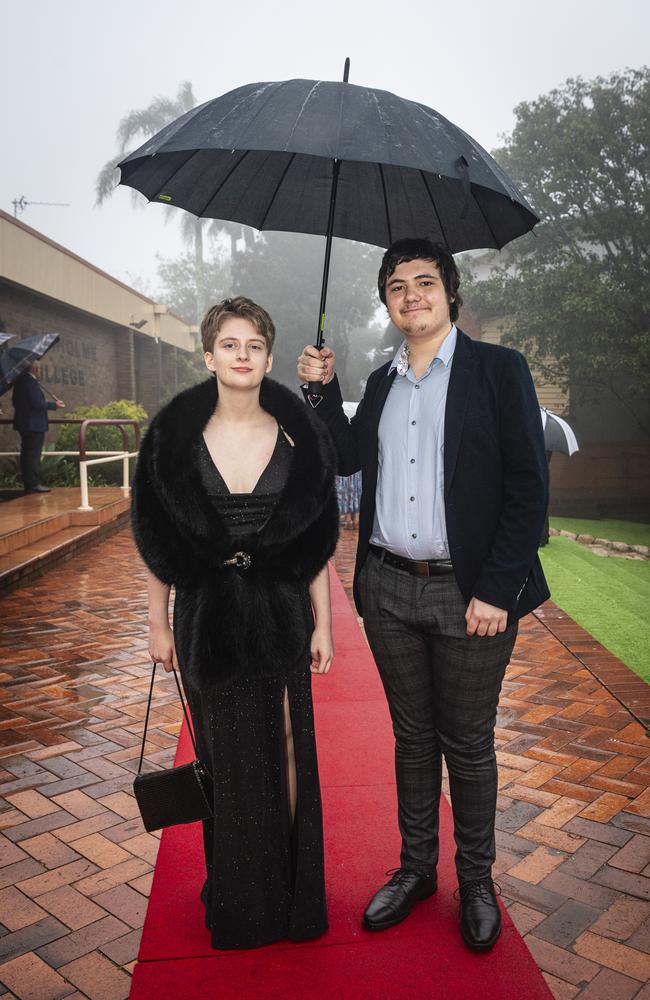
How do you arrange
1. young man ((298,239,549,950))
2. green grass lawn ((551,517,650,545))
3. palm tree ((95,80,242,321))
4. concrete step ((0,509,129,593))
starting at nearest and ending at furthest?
young man ((298,239,549,950)), concrete step ((0,509,129,593)), green grass lawn ((551,517,650,545)), palm tree ((95,80,242,321))

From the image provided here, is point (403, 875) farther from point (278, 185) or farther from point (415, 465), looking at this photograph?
point (278, 185)

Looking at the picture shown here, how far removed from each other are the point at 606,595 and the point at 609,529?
22.7 feet

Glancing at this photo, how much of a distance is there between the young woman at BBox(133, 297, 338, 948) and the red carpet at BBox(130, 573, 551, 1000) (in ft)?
0.29

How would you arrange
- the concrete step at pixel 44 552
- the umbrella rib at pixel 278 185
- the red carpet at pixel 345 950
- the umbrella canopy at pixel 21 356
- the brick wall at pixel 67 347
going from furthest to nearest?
1. the brick wall at pixel 67 347
2. the umbrella canopy at pixel 21 356
3. the concrete step at pixel 44 552
4. the umbrella rib at pixel 278 185
5. the red carpet at pixel 345 950

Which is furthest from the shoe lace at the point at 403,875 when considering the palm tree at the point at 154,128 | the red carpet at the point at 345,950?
the palm tree at the point at 154,128

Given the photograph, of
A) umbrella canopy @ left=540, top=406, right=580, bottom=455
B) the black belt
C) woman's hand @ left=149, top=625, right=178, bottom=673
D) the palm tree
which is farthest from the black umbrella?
the palm tree

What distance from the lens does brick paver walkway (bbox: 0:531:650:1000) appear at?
2.23 metres

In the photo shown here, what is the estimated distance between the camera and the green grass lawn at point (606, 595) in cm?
570

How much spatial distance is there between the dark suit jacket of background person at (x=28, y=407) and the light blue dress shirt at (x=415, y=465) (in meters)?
7.97

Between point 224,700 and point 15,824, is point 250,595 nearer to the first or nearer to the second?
point 224,700

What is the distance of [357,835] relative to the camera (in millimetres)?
2762

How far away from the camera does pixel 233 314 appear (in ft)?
6.77

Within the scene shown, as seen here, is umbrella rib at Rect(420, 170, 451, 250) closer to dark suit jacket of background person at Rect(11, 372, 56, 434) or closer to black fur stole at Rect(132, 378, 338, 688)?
black fur stole at Rect(132, 378, 338, 688)

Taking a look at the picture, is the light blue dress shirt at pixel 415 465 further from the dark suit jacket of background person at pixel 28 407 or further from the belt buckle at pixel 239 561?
the dark suit jacket of background person at pixel 28 407
